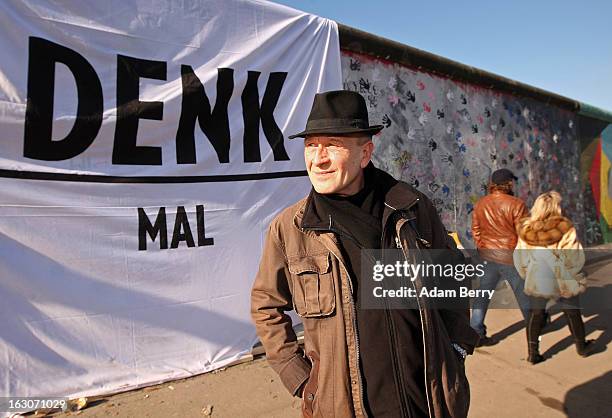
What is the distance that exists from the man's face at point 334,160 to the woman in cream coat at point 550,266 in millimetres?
2808

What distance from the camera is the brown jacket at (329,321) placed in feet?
4.94

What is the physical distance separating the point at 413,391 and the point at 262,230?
2.50m

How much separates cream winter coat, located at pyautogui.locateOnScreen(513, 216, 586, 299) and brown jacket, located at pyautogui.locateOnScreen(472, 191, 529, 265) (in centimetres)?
27

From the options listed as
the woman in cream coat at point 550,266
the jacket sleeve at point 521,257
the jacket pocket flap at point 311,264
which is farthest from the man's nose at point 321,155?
the jacket sleeve at point 521,257

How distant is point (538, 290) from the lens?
149 inches

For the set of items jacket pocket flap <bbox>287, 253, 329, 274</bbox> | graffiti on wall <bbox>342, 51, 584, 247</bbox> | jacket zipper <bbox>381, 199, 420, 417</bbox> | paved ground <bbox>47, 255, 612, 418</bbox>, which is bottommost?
paved ground <bbox>47, 255, 612, 418</bbox>

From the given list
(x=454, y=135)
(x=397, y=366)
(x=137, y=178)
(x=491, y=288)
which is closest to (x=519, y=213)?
(x=491, y=288)

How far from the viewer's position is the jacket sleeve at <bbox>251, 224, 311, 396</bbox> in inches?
66.4

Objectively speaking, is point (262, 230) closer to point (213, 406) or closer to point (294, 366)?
point (213, 406)

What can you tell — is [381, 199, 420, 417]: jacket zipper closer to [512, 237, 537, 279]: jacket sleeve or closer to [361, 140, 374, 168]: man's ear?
[361, 140, 374, 168]: man's ear

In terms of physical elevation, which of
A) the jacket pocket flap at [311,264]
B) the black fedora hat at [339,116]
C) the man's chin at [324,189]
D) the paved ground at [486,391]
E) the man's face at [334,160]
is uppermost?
the black fedora hat at [339,116]

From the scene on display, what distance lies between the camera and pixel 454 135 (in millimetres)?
5992

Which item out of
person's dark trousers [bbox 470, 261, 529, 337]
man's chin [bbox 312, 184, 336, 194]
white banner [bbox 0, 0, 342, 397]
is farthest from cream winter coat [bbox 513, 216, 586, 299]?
man's chin [bbox 312, 184, 336, 194]

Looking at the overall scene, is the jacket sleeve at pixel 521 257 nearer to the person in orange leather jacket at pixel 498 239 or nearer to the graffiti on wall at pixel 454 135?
the person in orange leather jacket at pixel 498 239
